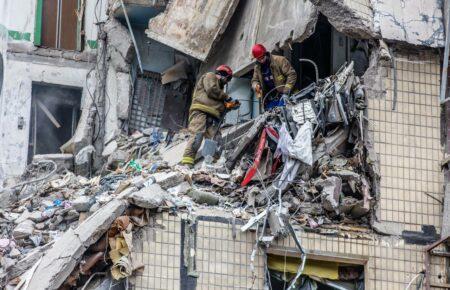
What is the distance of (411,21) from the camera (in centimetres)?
1819

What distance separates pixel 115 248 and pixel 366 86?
3.91 meters

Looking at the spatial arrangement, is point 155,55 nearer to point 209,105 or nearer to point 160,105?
point 160,105

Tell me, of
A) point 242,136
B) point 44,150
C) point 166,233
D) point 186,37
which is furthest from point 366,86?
point 44,150

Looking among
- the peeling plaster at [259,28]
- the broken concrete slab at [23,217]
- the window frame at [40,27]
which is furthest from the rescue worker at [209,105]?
the window frame at [40,27]

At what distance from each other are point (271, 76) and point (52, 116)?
640 cm

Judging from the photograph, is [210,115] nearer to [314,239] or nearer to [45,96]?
[314,239]

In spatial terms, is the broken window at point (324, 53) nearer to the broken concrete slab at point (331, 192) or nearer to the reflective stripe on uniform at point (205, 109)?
the reflective stripe on uniform at point (205, 109)

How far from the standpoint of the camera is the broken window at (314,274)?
56.3 ft

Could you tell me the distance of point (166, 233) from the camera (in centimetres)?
1664

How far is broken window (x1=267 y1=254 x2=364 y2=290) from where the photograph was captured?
17.2m

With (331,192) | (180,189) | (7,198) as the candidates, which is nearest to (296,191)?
(331,192)

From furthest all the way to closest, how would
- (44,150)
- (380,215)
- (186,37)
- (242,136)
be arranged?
(44,150) → (186,37) → (242,136) → (380,215)

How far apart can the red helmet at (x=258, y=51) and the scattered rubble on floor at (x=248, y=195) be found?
1.04m

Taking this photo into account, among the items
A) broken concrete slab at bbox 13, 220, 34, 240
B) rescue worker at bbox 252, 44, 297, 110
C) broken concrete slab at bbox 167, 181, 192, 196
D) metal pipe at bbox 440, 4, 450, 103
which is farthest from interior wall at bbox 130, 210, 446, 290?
rescue worker at bbox 252, 44, 297, 110
